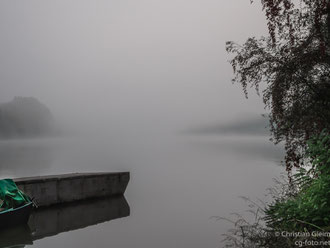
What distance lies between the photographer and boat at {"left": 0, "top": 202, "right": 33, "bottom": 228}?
11.7 metres

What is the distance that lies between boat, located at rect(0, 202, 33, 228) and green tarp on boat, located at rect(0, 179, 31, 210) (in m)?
0.36

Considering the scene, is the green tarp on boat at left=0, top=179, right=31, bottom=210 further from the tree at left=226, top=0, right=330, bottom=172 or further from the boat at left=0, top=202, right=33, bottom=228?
the tree at left=226, top=0, right=330, bottom=172

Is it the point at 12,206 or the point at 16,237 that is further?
the point at 12,206

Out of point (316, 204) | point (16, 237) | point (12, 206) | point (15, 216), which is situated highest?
point (316, 204)

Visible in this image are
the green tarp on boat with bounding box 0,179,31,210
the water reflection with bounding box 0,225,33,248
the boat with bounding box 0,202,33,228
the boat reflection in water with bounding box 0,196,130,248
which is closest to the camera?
the water reflection with bounding box 0,225,33,248

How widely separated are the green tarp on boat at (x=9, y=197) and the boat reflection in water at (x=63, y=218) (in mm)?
945

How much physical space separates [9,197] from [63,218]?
2.74 metres

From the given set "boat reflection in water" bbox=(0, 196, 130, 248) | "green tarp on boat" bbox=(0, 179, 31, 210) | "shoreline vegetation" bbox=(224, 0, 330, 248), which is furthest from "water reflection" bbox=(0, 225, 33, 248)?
A: "shoreline vegetation" bbox=(224, 0, 330, 248)

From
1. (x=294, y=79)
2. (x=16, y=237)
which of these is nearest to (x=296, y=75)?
(x=294, y=79)

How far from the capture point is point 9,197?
12406 millimetres

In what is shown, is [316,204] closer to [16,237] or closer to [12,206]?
[16,237]

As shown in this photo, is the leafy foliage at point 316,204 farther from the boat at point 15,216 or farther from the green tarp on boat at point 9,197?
the green tarp on boat at point 9,197

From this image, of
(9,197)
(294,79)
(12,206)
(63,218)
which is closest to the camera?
(294,79)

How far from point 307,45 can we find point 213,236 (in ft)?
25.1
